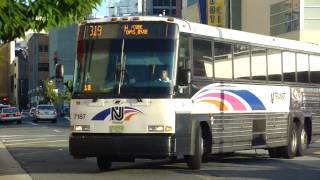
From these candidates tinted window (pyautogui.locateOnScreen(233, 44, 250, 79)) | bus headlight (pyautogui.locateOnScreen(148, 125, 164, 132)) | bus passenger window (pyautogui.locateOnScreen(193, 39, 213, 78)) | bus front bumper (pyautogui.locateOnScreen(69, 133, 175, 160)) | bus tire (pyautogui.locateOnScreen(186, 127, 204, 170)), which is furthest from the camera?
tinted window (pyautogui.locateOnScreen(233, 44, 250, 79))

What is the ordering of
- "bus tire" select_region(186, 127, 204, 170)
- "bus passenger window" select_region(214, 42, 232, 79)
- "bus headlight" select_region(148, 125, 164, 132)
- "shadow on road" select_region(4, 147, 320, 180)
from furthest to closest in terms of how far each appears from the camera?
"bus passenger window" select_region(214, 42, 232, 79) → "bus tire" select_region(186, 127, 204, 170) → "shadow on road" select_region(4, 147, 320, 180) → "bus headlight" select_region(148, 125, 164, 132)

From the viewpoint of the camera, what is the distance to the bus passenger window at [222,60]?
17484mm

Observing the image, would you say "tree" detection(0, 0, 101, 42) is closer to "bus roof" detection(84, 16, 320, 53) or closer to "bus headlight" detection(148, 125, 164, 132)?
"bus headlight" detection(148, 125, 164, 132)

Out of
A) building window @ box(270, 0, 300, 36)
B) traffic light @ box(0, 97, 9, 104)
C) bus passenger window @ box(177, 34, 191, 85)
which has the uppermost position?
building window @ box(270, 0, 300, 36)

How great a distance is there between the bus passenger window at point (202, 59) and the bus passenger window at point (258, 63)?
2.29m

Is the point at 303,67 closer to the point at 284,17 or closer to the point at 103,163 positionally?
the point at 103,163

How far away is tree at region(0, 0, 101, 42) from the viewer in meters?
10.3

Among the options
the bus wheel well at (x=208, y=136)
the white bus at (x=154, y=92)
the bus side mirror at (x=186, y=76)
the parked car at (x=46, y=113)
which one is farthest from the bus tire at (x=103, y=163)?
the parked car at (x=46, y=113)

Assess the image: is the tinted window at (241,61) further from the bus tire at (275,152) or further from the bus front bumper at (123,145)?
the bus front bumper at (123,145)

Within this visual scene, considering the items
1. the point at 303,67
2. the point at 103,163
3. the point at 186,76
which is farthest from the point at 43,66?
the point at 186,76

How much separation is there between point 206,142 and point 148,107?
7.63 feet

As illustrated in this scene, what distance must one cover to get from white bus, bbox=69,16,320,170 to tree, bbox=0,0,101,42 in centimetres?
425

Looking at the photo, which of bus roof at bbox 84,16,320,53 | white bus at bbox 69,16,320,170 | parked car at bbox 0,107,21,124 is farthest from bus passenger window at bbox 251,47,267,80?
parked car at bbox 0,107,21,124

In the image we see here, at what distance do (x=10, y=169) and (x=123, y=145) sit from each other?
4.68m
